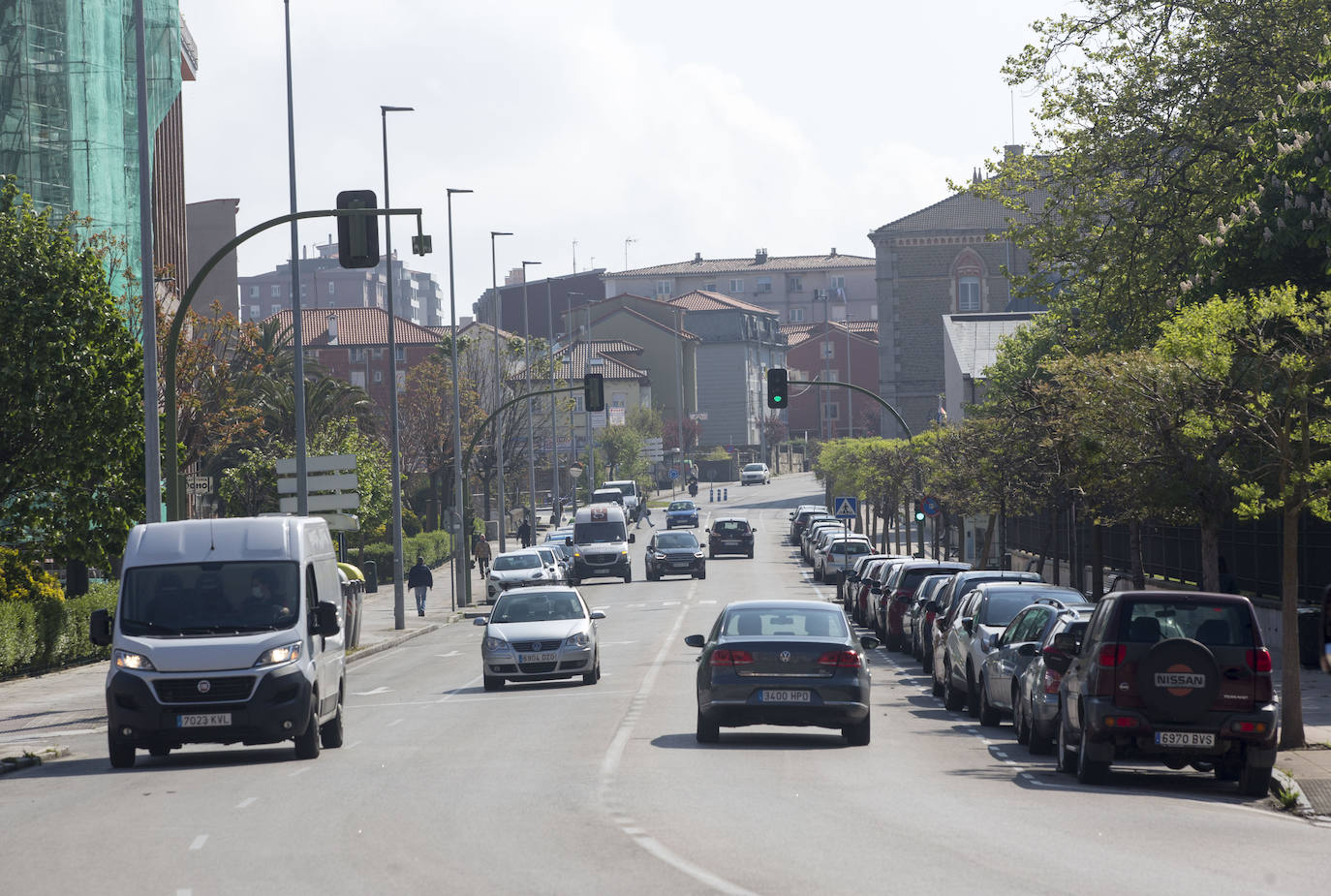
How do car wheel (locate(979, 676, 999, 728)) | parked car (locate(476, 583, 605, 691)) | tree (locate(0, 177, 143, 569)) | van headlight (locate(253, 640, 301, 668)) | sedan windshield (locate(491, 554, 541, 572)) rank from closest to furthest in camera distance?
van headlight (locate(253, 640, 301, 668)), car wheel (locate(979, 676, 999, 728)), parked car (locate(476, 583, 605, 691)), tree (locate(0, 177, 143, 569)), sedan windshield (locate(491, 554, 541, 572))

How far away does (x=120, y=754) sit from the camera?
16625 mm

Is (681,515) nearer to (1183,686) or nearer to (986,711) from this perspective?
(986,711)

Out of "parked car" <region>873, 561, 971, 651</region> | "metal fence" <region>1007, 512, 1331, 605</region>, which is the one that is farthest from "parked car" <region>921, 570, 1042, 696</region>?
"parked car" <region>873, 561, 971, 651</region>

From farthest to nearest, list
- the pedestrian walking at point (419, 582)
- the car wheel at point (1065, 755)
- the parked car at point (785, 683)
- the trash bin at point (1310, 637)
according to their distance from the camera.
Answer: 1. the pedestrian walking at point (419, 582)
2. the trash bin at point (1310, 637)
3. the parked car at point (785, 683)
4. the car wheel at point (1065, 755)

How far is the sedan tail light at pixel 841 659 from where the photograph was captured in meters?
17.2

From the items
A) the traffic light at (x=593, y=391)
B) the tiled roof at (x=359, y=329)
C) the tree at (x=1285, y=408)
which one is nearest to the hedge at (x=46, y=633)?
the traffic light at (x=593, y=391)

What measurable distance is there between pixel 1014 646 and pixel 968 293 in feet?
315

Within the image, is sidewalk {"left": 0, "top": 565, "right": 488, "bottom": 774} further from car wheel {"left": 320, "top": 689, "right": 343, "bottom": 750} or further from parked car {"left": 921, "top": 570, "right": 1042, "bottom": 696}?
parked car {"left": 921, "top": 570, "right": 1042, "bottom": 696}

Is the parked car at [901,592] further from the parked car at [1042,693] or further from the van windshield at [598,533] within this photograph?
the van windshield at [598,533]

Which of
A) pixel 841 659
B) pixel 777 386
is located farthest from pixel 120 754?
pixel 777 386

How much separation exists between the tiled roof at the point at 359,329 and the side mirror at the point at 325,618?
381 feet

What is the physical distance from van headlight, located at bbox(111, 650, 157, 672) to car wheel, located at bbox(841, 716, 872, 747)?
6.77 m

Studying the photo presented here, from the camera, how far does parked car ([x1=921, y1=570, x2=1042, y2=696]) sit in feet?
78.4

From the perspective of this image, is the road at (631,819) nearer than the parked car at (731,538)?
Yes
